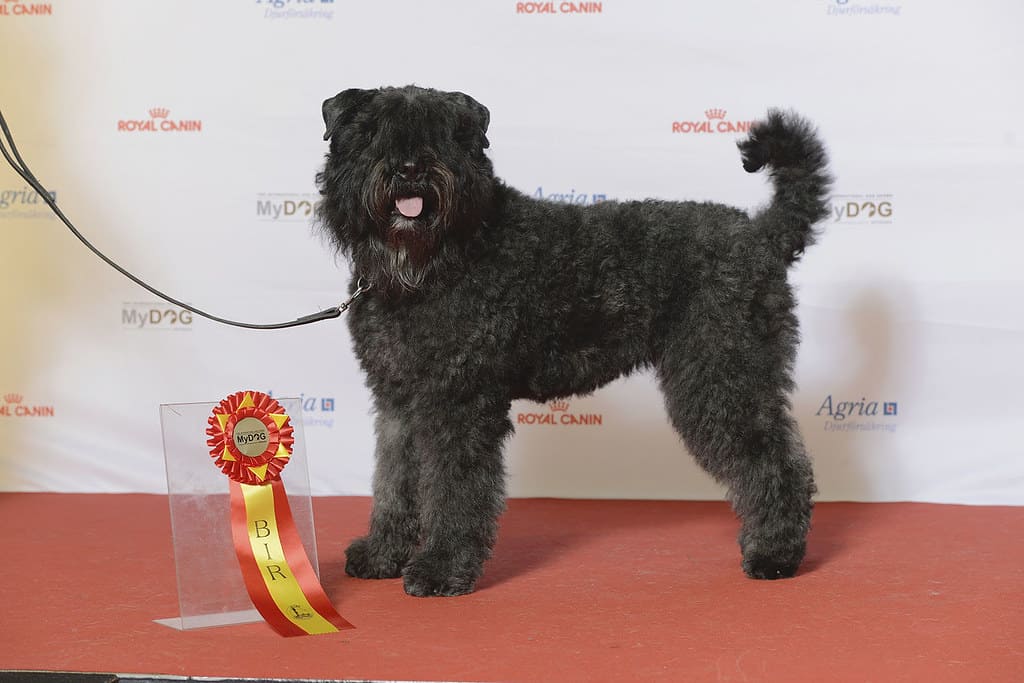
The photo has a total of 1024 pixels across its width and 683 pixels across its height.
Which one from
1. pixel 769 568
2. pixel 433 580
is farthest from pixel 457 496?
pixel 769 568

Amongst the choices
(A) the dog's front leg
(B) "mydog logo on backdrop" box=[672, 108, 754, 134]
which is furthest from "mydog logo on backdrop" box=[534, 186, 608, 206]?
(A) the dog's front leg

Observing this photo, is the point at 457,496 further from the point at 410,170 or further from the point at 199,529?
the point at 410,170

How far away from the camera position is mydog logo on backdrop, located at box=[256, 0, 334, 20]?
16.8 feet

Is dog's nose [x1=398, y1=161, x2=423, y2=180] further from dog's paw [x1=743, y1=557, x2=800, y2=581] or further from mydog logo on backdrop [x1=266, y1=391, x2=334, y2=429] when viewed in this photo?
mydog logo on backdrop [x1=266, y1=391, x2=334, y2=429]

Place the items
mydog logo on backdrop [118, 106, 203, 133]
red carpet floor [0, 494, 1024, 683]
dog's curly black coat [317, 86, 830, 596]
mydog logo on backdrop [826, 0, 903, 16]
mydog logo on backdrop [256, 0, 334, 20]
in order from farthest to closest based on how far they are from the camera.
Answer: mydog logo on backdrop [118, 106, 203, 133] → mydog logo on backdrop [256, 0, 334, 20] → mydog logo on backdrop [826, 0, 903, 16] → dog's curly black coat [317, 86, 830, 596] → red carpet floor [0, 494, 1024, 683]

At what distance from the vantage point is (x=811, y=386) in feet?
16.7

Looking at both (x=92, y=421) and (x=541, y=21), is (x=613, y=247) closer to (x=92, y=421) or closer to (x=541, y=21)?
(x=541, y=21)

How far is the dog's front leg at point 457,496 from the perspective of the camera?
Answer: 3328 millimetres

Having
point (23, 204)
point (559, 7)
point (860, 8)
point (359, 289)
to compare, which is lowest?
point (359, 289)

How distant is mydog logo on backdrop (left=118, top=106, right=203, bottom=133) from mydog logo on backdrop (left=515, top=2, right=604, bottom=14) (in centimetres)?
176

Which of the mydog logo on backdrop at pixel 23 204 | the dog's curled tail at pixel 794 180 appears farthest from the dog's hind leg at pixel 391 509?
the mydog logo on backdrop at pixel 23 204

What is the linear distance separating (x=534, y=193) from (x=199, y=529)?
8.50 feet

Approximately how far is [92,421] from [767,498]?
3.61 m

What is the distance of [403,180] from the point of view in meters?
3.07
